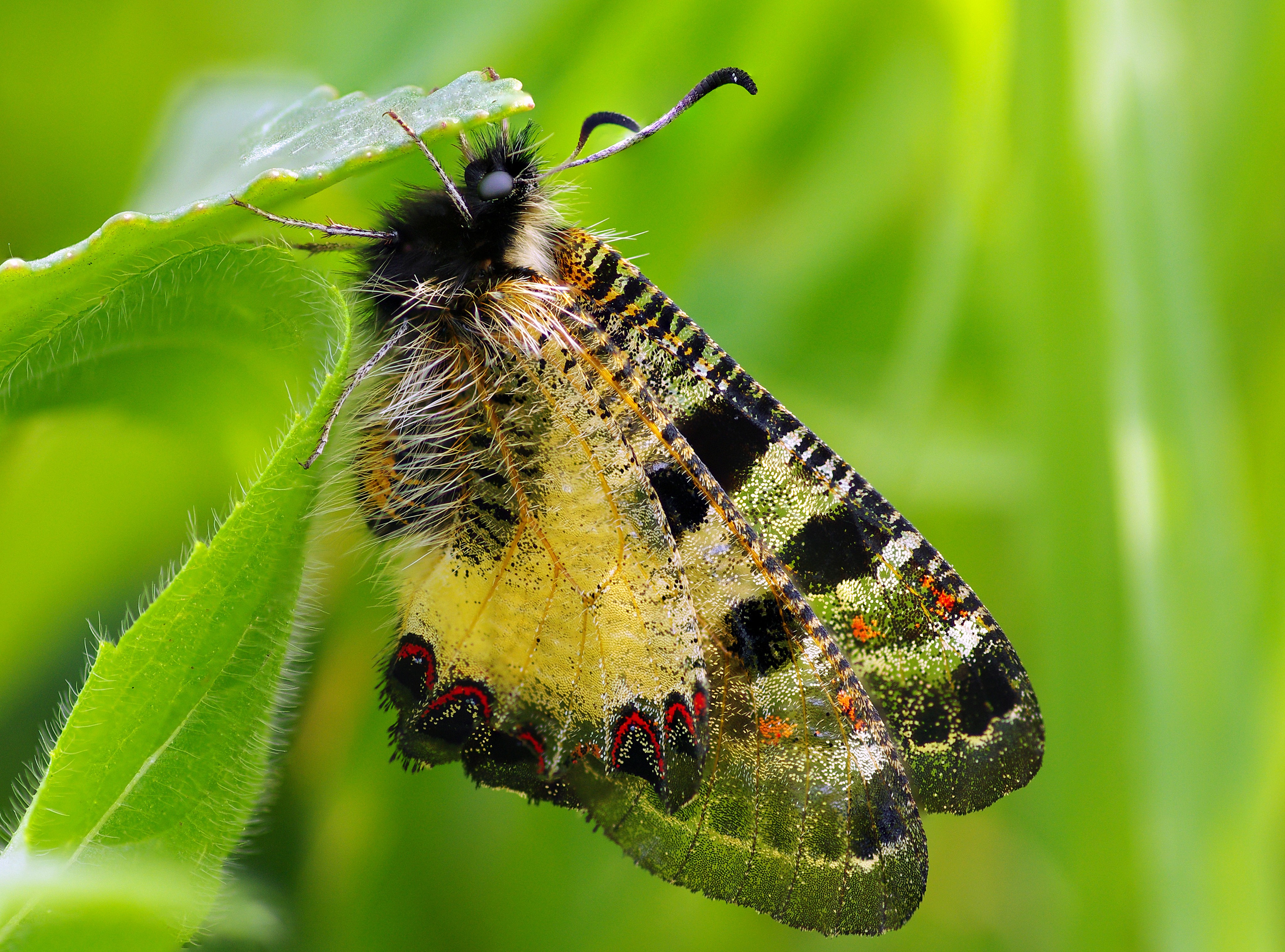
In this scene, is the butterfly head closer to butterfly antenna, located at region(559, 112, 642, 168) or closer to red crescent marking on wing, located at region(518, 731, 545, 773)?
butterfly antenna, located at region(559, 112, 642, 168)

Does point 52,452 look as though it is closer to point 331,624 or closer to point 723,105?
point 331,624

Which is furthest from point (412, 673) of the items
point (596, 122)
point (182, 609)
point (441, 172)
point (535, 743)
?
point (596, 122)

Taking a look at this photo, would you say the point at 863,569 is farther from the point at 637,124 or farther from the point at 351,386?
the point at 637,124

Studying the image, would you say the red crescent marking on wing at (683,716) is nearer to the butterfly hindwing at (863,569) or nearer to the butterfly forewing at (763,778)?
the butterfly forewing at (763,778)

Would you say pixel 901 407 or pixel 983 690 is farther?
pixel 901 407

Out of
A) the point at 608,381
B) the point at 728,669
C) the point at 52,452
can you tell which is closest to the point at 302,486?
the point at 608,381
